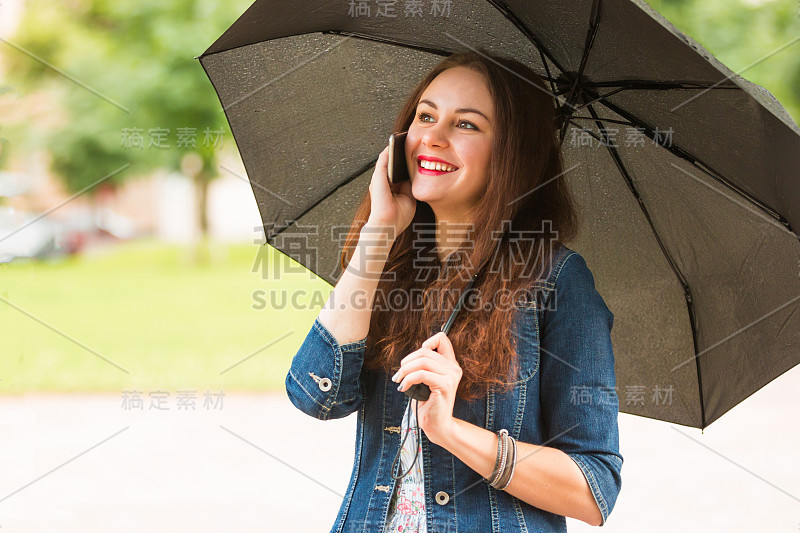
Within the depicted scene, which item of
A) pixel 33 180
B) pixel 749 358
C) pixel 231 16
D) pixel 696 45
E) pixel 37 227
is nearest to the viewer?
pixel 696 45

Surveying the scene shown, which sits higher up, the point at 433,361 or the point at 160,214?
the point at 160,214

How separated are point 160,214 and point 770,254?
123ft

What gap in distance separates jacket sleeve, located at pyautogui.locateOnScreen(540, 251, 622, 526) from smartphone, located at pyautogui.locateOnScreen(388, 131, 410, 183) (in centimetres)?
53

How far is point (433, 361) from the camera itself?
178 centimetres

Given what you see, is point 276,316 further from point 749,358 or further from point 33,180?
point 33,180

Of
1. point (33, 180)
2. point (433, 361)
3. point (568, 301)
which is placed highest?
point (33, 180)

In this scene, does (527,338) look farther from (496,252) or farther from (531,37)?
(531,37)

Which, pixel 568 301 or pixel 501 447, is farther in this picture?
pixel 568 301

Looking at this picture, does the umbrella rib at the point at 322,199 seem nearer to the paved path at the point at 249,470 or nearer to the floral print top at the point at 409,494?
the floral print top at the point at 409,494

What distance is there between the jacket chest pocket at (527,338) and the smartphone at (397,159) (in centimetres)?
49

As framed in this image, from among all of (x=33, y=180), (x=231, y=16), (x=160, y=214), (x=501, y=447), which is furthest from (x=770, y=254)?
(x=160, y=214)

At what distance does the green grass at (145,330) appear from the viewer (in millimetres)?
8703

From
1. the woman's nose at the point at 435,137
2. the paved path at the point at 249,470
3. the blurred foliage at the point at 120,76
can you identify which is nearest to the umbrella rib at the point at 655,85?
the woman's nose at the point at 435,137

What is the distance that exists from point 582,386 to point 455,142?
0.72 metres
